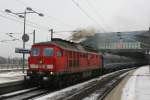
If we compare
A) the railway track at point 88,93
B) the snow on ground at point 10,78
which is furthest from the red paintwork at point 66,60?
the snow on ground at point 10,78

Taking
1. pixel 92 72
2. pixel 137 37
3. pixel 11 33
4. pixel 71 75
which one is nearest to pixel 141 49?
pixel 137 37

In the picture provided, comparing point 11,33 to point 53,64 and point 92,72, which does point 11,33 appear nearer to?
point 92,72

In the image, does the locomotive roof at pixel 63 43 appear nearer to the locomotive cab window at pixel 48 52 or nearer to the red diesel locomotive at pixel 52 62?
the red diesel locomotive at pixel 52 62

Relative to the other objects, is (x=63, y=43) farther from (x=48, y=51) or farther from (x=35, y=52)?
(x=35, y=52)

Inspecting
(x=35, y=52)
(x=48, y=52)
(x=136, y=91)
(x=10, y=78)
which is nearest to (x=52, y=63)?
(x=48, y=52)

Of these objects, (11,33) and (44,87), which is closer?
(44,87)

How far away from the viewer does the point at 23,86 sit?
72.6 ft

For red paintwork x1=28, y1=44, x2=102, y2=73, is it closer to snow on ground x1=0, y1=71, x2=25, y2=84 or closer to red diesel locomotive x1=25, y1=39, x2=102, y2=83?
red diesel locomotive x1=25, y1=39, x2=102, y2=83

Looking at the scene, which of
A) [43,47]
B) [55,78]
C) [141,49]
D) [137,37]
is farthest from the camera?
[137,37]

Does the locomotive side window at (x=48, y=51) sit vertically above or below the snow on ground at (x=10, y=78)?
above

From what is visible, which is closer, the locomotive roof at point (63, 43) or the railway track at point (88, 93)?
the railway track at point (88, 93)

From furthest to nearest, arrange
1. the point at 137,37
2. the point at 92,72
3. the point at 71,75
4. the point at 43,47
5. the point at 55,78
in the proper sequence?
the point at 137,37 → the point at 92,72 → the point at 71,75 → the point at 43,47 → the point at 55,78

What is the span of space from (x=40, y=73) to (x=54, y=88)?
158 centimetres

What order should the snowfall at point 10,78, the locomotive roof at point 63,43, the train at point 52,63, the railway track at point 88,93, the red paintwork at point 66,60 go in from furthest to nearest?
the snowfall at point 10,78 → the locomotive roof at point 63,43 → the red paintwork at point 66,60 → the train at point 52,63 → the railway track at point 88,93
